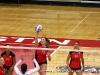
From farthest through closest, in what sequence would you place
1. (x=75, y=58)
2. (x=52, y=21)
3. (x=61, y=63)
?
(x=52, y=21)
(x=61, y=63)
(x=75, y=58)

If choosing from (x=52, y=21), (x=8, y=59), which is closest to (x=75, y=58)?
(x=8, y=59)

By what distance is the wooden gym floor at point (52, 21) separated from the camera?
18156mm

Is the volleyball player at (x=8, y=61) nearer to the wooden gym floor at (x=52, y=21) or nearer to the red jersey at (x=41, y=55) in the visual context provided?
the red jersey at (x=41, y=55)

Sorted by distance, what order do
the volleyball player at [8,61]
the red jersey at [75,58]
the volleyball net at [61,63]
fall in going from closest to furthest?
the red jersey at [75,58] < the volleyball player at [8,61] < the volleyball net at [61,63]

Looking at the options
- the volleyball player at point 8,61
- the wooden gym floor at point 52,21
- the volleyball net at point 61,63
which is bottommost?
the volleyball net at point 61,63

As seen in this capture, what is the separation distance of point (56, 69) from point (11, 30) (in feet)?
21.2

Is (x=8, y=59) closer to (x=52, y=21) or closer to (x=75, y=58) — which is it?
(x=75, y=58)

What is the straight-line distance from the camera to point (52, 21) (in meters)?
20.6

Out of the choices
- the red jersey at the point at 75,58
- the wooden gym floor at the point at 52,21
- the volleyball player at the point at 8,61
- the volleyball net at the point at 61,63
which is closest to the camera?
the red jersey at the point at 75,58

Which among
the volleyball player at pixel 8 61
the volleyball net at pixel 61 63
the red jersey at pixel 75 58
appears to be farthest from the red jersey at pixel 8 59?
the red jersey at pixel 75 58

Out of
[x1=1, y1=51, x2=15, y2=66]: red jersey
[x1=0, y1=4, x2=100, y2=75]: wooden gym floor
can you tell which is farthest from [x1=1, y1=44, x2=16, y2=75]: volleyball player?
[x1=0, y1=4, x2=100, y2=75]: wooden gym floor

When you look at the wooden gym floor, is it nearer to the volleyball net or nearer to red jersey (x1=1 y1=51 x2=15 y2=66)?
the volleyball net

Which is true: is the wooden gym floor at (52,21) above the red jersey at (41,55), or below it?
below

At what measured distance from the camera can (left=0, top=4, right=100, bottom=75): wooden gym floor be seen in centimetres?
1816
